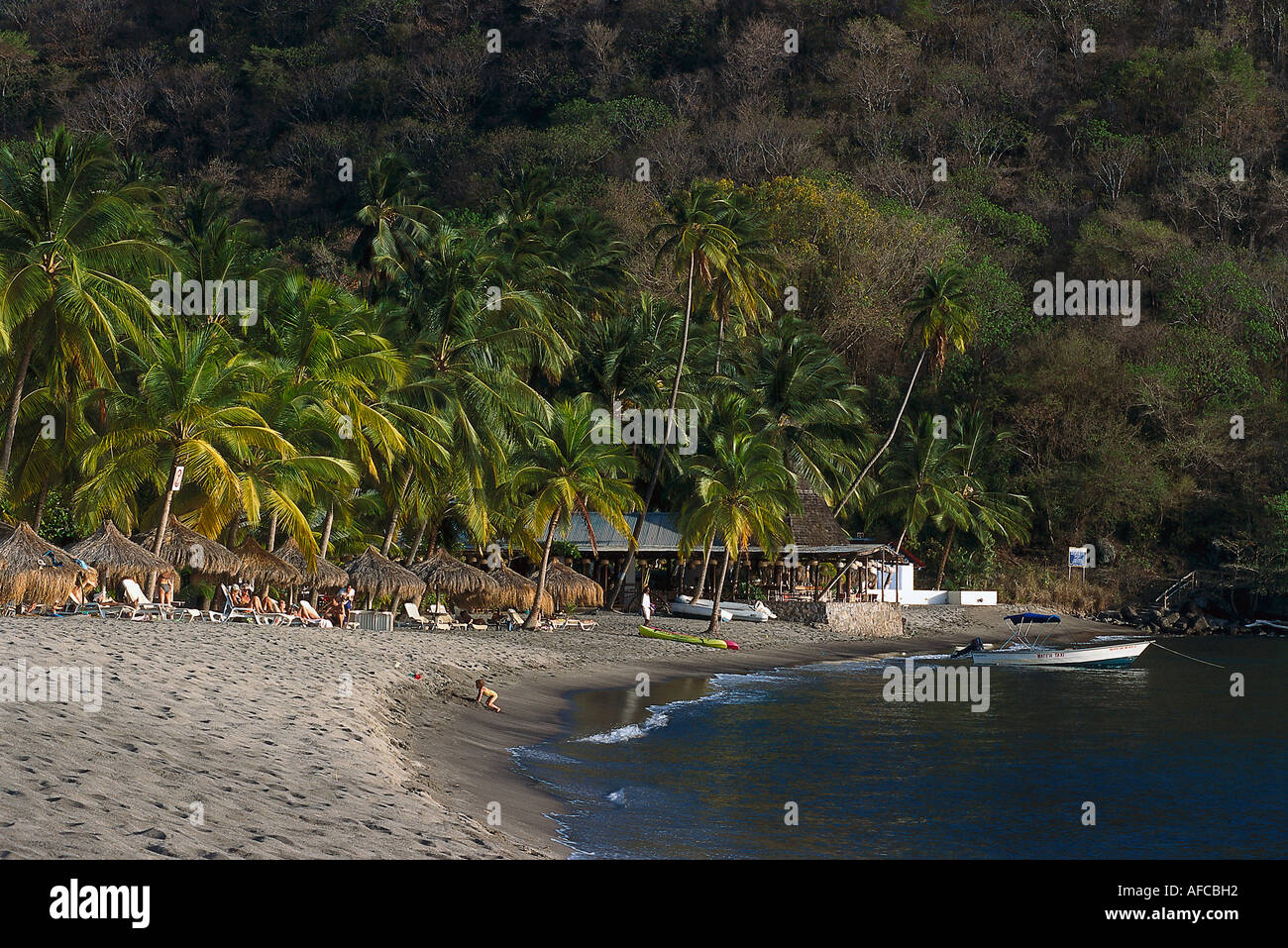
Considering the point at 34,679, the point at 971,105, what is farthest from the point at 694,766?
the point at 971,105

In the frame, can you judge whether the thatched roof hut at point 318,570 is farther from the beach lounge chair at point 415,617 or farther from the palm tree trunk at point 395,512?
the palm tree trunk at point 395,512

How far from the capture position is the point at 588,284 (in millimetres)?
48938

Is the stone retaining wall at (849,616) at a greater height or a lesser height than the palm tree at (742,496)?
lesser

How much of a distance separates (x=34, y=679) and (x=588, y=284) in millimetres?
37061

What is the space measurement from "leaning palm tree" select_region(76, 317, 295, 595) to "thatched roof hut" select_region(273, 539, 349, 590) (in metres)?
3.46

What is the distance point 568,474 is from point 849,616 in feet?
43.3

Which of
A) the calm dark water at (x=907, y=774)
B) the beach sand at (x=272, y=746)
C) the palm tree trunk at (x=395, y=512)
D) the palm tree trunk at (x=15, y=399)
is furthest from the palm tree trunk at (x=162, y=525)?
the calm dark water at (x=907, y=774)

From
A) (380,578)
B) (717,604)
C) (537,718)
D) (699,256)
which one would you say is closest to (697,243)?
(699,256)

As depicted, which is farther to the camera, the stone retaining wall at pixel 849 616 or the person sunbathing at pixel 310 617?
the stone retaining wall at pixel 849 616

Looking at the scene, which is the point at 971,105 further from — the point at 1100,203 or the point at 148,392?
the point at 148,392

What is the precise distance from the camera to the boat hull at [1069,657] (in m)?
34.1

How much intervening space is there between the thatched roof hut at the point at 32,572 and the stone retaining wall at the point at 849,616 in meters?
23.9

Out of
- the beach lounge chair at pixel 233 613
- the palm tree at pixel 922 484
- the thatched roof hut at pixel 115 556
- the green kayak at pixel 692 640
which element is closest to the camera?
the thatched roof hut at pixel 115 556
